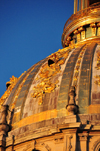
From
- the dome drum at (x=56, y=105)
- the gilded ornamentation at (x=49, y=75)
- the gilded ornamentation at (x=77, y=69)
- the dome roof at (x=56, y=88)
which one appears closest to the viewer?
the dome drum at (x=56, y=105)

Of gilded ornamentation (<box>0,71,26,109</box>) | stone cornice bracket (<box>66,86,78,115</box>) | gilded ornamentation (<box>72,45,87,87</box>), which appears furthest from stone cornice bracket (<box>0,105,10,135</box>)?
gilded ornamentation (<box>72,45,87,87</box>)

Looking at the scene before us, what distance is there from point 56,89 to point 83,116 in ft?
14.3

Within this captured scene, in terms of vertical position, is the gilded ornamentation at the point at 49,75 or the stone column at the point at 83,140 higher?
the gilded ornamentation at the point at 49,75

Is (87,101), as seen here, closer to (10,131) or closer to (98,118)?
(98,118)

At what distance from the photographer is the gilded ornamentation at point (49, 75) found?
150ft

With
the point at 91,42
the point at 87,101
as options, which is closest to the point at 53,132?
the point at 87,101

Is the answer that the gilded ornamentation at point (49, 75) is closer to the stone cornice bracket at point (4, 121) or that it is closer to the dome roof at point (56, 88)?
the dome roof at point (56, 88)

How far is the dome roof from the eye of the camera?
4303cm

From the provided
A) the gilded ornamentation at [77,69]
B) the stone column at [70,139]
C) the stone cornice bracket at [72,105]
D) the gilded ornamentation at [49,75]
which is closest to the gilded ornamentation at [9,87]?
the gilded ornamentation at [49,75]

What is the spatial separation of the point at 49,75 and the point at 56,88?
9.18 ft

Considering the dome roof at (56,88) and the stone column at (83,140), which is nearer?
the stone column at (83,140)

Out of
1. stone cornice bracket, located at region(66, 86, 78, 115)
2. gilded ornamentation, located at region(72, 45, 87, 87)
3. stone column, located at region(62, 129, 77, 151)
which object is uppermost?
gilded ornamentation, located at region(72, 45, 87, 87)

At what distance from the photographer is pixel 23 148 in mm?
42156

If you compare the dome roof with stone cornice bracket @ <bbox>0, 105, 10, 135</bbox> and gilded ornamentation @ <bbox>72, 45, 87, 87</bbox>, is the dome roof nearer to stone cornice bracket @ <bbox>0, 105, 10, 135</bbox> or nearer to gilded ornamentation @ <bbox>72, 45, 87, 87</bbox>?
gilded ornamentation @ <bbox>72, 45, 87, 87</bbox>
